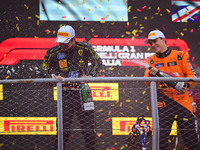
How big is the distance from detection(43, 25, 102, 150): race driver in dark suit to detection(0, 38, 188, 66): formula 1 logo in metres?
0.86

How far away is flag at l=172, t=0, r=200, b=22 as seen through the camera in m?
3.95

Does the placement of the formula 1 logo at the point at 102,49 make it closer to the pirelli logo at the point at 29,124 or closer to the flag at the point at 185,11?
the flag at the point at 185,11

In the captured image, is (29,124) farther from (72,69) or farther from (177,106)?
(177,106)

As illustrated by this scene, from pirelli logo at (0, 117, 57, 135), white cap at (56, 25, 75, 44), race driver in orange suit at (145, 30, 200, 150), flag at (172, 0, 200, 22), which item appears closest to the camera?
race driver in orange suit at (145, 30, 200, 150)

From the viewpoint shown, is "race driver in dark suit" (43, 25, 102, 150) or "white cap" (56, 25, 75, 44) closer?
"race driver in dark suit" (43, 25, 102, 150)

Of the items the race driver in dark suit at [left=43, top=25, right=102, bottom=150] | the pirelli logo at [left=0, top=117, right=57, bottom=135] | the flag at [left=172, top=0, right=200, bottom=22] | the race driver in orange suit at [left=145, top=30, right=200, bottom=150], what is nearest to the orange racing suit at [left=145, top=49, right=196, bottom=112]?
the race driver in orange suit at [left=145, top=30, right=200, bottom=150]

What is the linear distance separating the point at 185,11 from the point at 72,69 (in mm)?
2185

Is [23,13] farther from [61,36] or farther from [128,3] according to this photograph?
[128,3]

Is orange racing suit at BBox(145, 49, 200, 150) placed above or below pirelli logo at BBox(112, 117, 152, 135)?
above

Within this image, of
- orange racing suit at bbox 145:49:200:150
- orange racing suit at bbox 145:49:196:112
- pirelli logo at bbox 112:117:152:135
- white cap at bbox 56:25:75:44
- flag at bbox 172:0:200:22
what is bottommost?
pirelli logo at bbox 112:117:152:135

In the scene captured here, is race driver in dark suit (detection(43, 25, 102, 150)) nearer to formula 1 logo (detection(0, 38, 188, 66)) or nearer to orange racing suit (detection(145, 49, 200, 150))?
orange racing suit (detection(145, 49, 200, 150))

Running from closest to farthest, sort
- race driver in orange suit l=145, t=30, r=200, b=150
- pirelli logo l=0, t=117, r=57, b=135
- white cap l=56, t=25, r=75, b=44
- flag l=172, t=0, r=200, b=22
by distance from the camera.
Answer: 1. race driver in orange suit l=145, t=30, r=200, b=150
2. white cap l=56, t=25, r=75, b=44
3. pirelli logo l=0, t=117, r=57, b=135
4. flag l=172, t=0, r=200, b=22

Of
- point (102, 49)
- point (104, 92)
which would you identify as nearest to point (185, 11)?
point (102, 49)

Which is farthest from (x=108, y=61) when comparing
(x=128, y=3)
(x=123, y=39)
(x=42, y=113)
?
(x=42, y=113)
